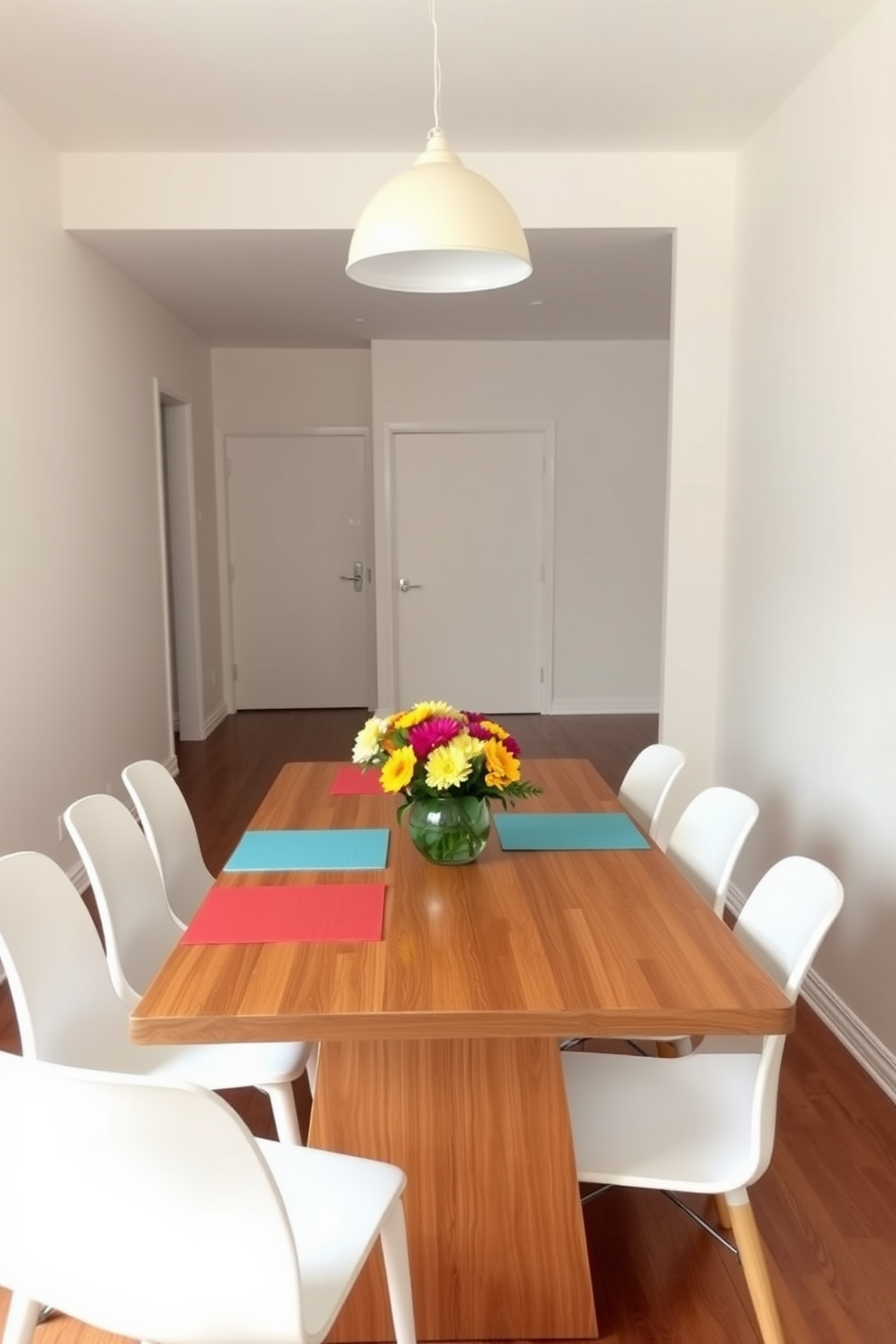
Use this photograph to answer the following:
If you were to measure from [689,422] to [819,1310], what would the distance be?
288 centimetres

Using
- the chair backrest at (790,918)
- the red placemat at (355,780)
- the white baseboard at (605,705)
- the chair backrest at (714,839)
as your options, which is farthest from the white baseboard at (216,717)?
the chair backrest at (790,918)

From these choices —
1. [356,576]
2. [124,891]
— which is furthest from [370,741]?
[356,576]

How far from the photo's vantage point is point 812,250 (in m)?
2.88

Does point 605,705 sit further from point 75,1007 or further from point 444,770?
point 75,1007

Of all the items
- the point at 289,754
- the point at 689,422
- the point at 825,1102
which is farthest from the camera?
the point at 289,754

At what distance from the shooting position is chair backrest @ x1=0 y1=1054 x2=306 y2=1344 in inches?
39.6

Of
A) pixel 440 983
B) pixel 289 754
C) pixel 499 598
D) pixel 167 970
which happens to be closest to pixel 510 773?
pixel 440 983

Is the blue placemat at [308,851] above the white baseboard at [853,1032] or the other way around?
above

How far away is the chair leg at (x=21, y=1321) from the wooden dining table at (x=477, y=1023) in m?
0.40

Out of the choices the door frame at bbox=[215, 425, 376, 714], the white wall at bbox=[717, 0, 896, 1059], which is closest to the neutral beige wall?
the door frame at bbox=[215, 425, 376, 714]

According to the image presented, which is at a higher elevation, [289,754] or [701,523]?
[701,523]

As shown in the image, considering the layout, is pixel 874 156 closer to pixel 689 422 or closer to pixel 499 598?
pixel 689 422

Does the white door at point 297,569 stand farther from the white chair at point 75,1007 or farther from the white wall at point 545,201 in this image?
the white chair at point 75,1007

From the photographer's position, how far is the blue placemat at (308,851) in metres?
1.96
